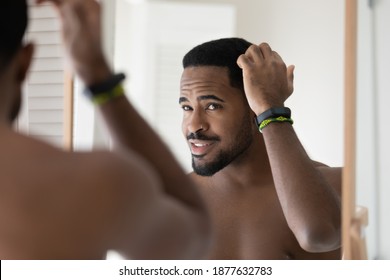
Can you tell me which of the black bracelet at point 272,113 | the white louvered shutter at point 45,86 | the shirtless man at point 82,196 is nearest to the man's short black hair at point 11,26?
the shirtless man at point 82,196

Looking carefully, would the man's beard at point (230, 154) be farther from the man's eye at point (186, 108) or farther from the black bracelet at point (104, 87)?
the black bracelet at point (104, 87)

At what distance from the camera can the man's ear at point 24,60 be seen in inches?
17.2

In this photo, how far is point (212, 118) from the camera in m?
0.78

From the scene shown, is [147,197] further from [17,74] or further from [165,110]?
[165,110]

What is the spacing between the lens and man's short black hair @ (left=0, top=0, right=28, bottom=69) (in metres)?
0.42

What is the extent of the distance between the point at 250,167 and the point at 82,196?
0.47 m

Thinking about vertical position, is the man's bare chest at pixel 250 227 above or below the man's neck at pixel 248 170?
below

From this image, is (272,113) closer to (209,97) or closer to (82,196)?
(209,97)

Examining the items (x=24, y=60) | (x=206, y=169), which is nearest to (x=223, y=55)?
(x=206, y=169)

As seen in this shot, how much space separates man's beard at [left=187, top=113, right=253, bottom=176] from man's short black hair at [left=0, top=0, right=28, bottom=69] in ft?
1.30
